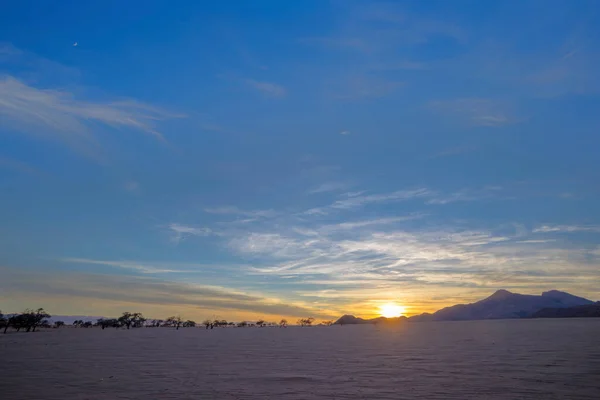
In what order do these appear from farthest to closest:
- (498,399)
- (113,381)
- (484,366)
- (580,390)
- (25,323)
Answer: (25,323) < (484,366) < (113,381) < (580,390) < (498,399)

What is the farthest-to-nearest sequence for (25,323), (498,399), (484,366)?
(25,323) < (484,366) < (498,399)

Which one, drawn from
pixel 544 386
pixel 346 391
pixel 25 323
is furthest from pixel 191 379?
pixel 25 323

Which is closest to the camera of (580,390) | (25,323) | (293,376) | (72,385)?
(580,390)

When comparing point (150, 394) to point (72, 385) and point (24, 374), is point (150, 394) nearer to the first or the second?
point (72, 385)

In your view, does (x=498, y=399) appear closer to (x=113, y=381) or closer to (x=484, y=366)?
(x=484, y=366)

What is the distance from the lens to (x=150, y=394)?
29.1m

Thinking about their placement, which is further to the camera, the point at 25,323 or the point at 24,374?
the point at 25,323

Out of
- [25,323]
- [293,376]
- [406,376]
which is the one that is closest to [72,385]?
[293,376]

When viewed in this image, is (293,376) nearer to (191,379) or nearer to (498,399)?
(191,379)

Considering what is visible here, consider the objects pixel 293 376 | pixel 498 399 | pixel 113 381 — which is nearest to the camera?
pixel 498 399

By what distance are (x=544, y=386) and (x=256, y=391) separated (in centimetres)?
2086

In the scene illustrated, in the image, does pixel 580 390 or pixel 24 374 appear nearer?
pixel 580 390

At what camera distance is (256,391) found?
97.9 feet

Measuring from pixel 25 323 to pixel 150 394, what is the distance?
168771 millimetres
